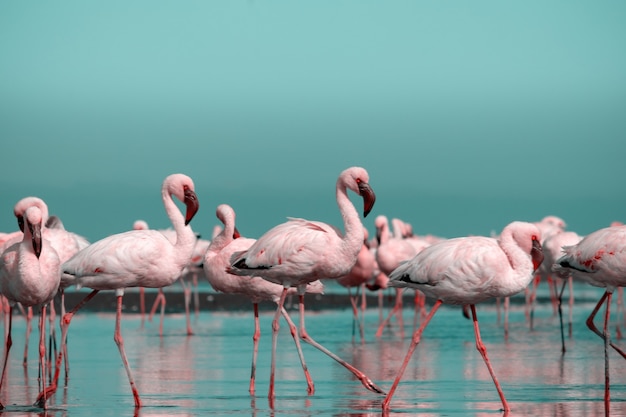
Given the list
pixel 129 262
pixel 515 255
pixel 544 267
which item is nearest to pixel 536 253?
pixel 515 255

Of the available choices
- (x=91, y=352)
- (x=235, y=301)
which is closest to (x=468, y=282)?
(x=91, y=352)

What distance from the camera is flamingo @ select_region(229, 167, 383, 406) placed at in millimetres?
9805

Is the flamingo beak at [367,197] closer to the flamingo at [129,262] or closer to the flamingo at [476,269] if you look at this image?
the flamingo at [476,269]

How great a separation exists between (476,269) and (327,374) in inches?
126

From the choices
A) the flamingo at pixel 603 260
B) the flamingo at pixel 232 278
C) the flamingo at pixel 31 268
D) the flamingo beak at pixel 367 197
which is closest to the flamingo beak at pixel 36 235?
the flamingo at pixel 31 268

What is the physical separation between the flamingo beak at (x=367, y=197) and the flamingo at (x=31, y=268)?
106 inches

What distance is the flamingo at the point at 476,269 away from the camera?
9.07 meters

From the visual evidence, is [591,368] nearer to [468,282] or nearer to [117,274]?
[468,282]

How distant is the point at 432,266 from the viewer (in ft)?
30.4

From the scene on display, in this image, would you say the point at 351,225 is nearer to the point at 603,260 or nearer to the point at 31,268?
the point at 603,260

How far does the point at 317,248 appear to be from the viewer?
9.77m

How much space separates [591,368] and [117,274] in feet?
17.7

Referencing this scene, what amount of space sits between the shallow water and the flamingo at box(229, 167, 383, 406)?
686 mm

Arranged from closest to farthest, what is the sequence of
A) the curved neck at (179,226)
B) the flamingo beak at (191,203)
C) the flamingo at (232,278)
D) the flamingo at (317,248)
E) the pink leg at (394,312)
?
1. the flamingo at (317,248)
2. the curved neck at (179,226)
3. the flamingo beak at (191,203)
4. the flamingo at (232,278)
5. the pink leg at (394,312)
